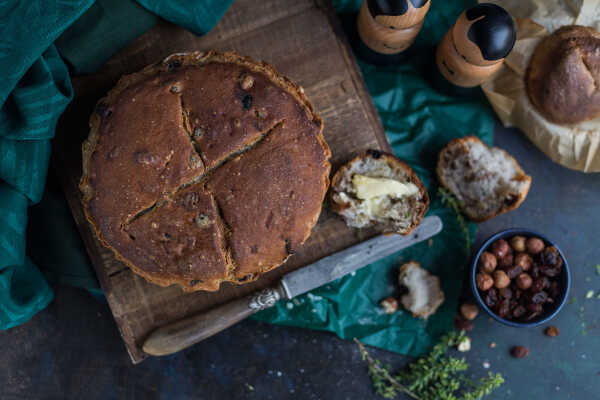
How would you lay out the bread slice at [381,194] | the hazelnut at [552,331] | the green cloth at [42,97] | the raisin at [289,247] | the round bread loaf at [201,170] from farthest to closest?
the hazelnut at [552,331] → the bread slice at [381,194] → the raisin at [289,247] → the round bread loaf at [201,170] → the green cloth at [42,97]

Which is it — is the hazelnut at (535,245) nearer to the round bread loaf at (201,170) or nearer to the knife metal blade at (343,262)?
the knife metal blade at (343,262)

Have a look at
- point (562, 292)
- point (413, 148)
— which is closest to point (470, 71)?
point (413, 148)

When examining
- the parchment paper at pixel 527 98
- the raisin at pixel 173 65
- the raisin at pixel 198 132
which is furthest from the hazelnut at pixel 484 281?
the raisin at pixel 173 65

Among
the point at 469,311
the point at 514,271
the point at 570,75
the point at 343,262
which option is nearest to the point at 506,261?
the point at 514,271

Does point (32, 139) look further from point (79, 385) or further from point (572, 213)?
point (572, 213)

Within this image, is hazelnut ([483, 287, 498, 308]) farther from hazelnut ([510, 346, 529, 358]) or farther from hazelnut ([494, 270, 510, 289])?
hazelnut ([510, 346, 529, 358])
